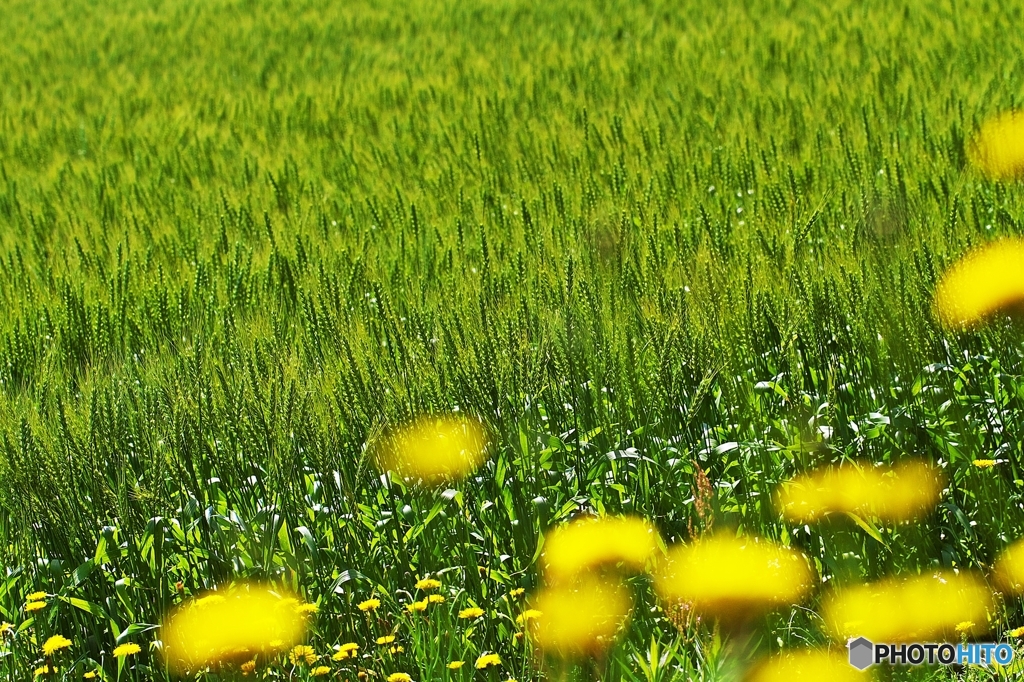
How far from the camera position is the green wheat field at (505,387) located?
1.70m

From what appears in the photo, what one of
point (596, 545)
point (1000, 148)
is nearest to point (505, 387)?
point (596, 545)

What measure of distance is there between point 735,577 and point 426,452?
56 cm

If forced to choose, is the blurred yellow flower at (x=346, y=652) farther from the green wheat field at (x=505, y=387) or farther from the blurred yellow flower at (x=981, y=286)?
the blurred yellow flower at (x=981, y=286)

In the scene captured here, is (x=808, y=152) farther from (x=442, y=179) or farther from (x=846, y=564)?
(x=846, y=564)

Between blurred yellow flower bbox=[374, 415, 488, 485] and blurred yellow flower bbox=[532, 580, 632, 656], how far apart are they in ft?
0.98

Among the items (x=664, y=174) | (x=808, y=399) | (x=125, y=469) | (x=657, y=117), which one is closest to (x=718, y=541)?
(x=808, y=399)

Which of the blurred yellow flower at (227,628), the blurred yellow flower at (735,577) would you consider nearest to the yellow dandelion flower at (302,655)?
the blurred yellow flower at (227,628)

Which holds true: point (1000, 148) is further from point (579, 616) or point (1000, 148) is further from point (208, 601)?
point (208, 601)

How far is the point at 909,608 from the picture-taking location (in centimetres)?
154

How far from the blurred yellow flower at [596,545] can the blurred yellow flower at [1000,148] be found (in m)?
1.65

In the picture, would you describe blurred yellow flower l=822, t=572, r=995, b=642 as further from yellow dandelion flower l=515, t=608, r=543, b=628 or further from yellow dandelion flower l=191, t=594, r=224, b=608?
yellow dandelion flower l=191, t=594, r=224, b=608

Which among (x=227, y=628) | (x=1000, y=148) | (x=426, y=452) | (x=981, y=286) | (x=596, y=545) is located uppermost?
(x=1000, y=148)

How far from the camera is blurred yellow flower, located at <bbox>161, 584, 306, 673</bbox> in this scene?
1.55 metres

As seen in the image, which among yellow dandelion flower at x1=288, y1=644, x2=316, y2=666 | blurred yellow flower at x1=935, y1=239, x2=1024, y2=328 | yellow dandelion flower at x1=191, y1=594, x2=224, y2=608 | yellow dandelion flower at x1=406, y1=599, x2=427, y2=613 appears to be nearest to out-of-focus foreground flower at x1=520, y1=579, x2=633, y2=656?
yellow dandelion flower at x1=406, y1=599, x2=427, y2=613
